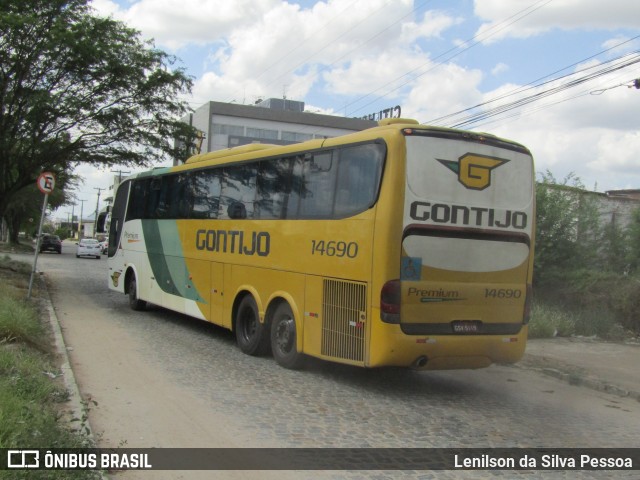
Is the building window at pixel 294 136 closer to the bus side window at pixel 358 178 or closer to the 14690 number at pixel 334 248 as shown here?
the 14690 number at pixel 334 248

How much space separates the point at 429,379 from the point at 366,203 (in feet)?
10.6

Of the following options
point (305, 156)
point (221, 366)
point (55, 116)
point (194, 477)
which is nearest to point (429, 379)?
point (221, 366)

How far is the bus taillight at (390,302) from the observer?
737 centimetres

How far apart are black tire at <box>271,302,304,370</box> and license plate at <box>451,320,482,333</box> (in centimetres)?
241

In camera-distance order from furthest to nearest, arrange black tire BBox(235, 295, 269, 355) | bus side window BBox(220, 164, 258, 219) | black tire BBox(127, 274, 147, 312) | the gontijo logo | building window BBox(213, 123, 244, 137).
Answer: building window BBox(213, 123, 244, 137) → black tire BBox(127, 274, 147, 312) → bus side window BBox(220, 164, 258, 219) → black tire BBox(235, 295, 269, 355) → the gontijo logo

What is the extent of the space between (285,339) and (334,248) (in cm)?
196

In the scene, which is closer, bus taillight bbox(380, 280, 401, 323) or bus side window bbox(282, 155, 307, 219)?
bus taillight bbox(380, 280, 401, 323)

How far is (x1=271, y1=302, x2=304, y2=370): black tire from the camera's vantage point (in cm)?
905

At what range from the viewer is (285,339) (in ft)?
30.6

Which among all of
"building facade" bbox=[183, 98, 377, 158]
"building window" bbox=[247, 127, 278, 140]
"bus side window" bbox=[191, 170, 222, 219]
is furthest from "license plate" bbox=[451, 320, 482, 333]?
"building window" bbox=[247, 127, 278, 140]

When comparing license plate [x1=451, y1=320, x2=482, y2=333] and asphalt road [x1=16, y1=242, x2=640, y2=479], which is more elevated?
license plate [x1=451, y1=320, x2=482, y2=333]

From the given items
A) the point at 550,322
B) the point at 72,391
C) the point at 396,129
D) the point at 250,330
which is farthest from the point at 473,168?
the point at 550,322

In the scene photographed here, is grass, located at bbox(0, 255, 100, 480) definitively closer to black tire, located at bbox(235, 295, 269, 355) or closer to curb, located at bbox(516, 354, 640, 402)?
black tire, located at bbox(235, 295, 269, 355)

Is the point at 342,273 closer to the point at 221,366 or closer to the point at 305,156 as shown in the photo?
the point at 305,156
